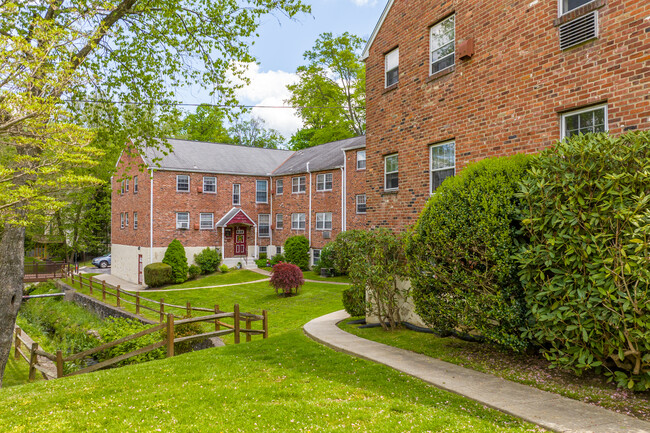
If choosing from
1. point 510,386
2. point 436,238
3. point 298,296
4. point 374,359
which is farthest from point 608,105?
point 298,296

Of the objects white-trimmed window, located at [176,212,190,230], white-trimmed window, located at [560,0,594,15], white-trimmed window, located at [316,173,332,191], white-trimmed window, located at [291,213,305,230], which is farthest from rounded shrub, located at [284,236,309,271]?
white-trimmed window, located at [560,0,594,15]

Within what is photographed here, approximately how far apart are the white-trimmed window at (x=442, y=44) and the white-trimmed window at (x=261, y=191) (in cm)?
2462

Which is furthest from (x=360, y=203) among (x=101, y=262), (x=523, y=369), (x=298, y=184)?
(x=101, y=262)

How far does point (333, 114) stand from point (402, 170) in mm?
32540

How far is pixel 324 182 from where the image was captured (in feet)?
96.6

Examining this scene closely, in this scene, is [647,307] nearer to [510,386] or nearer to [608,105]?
[510,386]

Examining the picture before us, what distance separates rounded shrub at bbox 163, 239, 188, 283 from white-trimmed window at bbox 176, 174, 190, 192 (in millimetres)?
3876

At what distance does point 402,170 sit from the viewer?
11.5 m

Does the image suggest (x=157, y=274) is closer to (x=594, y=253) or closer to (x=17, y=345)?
Result: (x=17, y=345)

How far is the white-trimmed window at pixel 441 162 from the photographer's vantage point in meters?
10.2

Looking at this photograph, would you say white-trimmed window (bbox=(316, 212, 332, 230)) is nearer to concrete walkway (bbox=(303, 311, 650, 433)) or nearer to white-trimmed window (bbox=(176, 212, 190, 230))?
white-trimmed window (bbox=(176, 212, 190, 230))

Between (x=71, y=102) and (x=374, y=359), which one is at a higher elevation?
(x=71, y=102)

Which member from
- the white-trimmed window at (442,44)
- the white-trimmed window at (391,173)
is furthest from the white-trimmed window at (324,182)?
the white-trimmed window at (442,44)

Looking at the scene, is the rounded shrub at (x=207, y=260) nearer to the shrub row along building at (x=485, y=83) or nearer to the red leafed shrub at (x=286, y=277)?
the red leafed shrub at (x=286, y=277)
